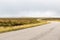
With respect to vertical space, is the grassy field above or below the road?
below

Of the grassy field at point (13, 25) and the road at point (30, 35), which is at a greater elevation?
the road at point (30, 35)

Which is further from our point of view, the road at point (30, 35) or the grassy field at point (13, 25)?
the grassy field at point (13, 25)

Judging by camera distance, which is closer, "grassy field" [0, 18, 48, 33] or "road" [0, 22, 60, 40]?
"road" [0, 22, 60, 40]

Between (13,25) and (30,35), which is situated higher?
(30,35)

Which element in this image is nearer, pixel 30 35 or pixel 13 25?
pixel 30 35
